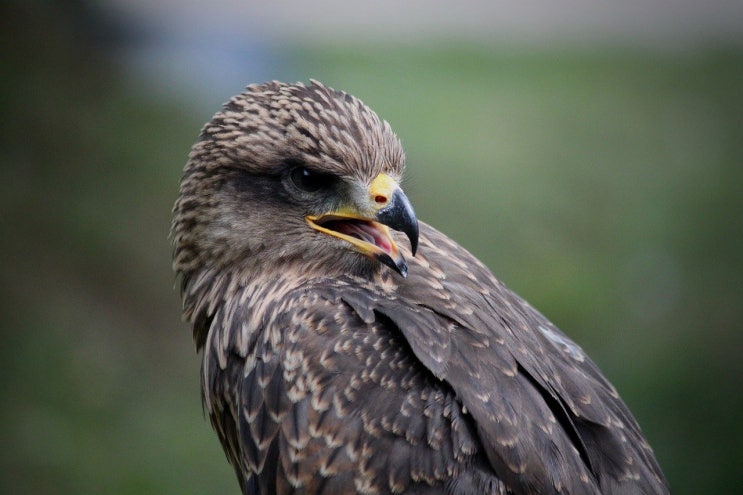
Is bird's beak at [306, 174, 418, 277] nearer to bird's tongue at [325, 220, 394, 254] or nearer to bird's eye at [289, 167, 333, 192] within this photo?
bird's tongue at [325, 220, 394, 254]

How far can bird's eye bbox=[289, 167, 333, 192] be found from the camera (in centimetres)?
397

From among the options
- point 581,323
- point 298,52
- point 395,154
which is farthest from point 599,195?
point 395,154

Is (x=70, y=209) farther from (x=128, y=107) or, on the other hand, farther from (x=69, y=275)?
(x=128, y=107)

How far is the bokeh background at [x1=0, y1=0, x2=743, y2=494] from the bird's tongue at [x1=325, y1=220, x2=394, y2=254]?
356cm

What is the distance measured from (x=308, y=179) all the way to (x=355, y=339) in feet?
2.34

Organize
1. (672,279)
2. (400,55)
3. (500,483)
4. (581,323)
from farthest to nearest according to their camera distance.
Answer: (400,55) < (672,279) < (581,323) < (500,483)

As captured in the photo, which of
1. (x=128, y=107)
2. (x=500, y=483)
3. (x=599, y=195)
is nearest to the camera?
(x=500, y=483)

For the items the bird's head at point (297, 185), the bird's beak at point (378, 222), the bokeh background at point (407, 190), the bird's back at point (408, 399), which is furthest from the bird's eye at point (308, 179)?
the bokeh background at point (407, 190)

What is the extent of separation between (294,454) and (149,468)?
12.1 feet

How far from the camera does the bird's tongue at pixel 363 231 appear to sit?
3936 millimetres

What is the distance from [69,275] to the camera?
7.11 metres

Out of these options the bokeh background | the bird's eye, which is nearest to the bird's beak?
the bird's eye

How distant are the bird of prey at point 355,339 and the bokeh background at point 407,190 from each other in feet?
9.75

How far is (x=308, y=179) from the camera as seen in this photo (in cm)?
400
